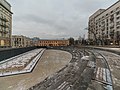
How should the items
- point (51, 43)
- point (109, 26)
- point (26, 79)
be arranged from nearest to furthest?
point (26, 79) → point (109, 26) → point (51, 43)

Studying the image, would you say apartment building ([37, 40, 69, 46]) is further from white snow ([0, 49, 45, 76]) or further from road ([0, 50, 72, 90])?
road ([0, 50, 72, 90])

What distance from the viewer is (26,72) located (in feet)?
40.0

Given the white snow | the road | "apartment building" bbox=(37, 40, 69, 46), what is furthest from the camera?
"apartment building" bbox=(37, 40, 69, 46)

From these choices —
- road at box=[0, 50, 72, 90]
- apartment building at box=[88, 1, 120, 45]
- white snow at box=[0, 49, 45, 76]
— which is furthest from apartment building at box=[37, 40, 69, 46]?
Answer: road at box=[0, 50, 72, 90]

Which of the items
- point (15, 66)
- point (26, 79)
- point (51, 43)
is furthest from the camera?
point (51, 43)

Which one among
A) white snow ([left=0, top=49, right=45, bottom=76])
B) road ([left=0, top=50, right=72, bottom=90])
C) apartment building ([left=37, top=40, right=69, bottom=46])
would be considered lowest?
road ([left=0, top=50, right=72, bottom=90])

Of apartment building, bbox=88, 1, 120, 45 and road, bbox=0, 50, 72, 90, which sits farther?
apartment building, bbox=88, 1, 120, 45

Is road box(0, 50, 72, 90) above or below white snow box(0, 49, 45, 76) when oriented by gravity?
below

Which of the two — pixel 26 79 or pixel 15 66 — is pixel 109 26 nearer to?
pixel 15 66

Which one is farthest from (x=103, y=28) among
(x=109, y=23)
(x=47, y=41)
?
(x=47, y=41)

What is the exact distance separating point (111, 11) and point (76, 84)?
Answer: 74.8m

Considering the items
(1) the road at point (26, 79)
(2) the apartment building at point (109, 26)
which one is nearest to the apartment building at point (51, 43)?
(2) the apartment building at point (109, 26)

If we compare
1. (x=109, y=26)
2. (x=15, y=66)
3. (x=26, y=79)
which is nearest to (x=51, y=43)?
(x=109, y=26)

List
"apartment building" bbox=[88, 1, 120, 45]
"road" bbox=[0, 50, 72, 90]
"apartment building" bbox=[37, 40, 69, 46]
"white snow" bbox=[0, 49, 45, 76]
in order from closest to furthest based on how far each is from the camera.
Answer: "road" bbox=[0, 50, 72, 90]
"white snow" bbox=[0, 49, 45, 76]
"apartment building" bbox=[88, 1, 120, 45]
"apartment building" bbox=[37, 40, 69, 46]
